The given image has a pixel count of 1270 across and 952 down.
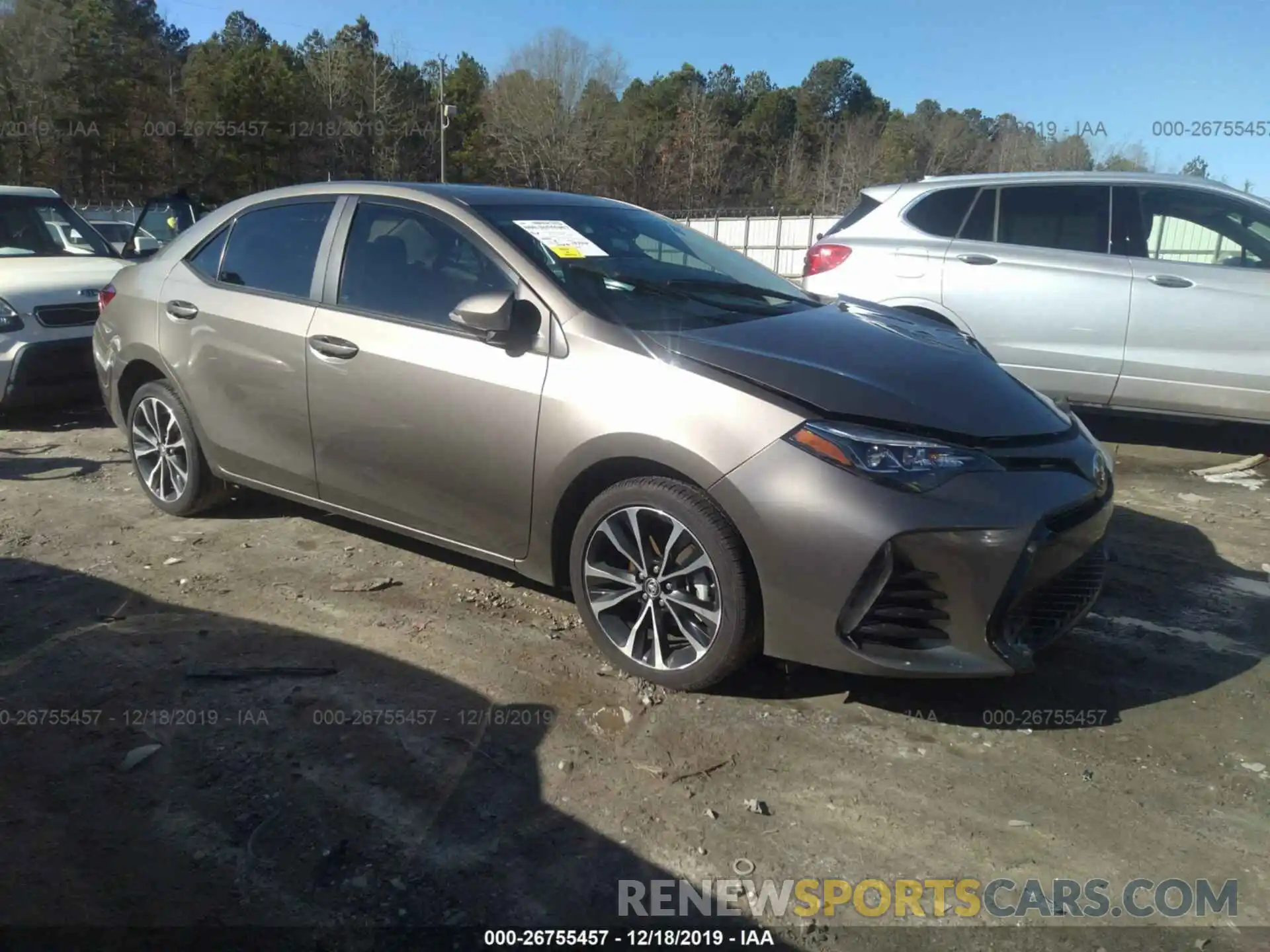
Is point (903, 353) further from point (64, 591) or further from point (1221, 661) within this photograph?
point (64, 591)

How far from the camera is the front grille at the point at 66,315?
7215 millimetres

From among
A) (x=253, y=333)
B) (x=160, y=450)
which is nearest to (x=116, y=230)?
(x=160, y=450)

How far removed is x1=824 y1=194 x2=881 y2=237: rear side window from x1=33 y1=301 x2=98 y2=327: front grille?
5.62m

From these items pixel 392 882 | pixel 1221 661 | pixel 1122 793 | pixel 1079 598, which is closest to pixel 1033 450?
pixel 1079 598

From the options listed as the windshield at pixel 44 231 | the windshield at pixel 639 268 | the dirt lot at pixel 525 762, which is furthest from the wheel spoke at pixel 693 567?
→ the windshield at pixel 44 231

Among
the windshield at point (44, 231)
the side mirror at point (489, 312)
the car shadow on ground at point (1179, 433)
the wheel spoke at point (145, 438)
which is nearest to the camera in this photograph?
the side mirror at point (489, 312)

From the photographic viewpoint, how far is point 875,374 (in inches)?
130

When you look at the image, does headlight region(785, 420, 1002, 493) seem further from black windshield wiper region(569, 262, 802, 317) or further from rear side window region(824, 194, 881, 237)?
rear side window region(824, 194, 881, 237)

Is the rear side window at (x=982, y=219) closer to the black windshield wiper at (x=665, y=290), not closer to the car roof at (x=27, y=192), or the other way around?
the black windshield wiper at (x=665, y=290)

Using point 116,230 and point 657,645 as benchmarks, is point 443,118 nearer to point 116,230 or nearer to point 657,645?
point 116,230

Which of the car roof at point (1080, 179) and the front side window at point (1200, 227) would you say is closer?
the front side window at point (1200, 227)

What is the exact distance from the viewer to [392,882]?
244 centimetres

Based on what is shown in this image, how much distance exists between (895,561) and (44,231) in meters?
8.39

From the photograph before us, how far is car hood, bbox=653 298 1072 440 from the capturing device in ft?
10.2
